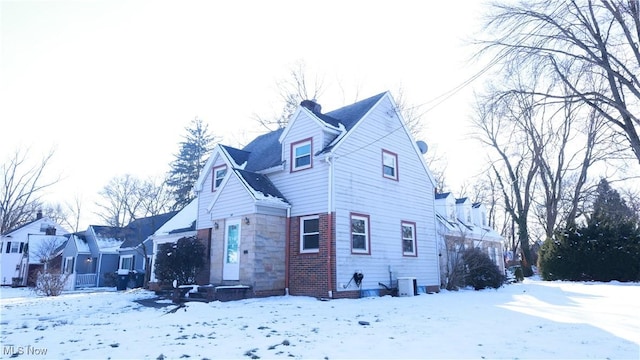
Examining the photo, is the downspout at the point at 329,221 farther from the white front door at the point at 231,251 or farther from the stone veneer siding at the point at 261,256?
the white front door at the point at 231,251

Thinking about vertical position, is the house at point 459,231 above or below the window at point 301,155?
below

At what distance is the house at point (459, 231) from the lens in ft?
64.0

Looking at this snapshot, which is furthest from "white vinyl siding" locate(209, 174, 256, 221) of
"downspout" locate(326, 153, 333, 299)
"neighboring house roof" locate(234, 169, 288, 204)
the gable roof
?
"downspout" locate(326, 153, 333, 299)

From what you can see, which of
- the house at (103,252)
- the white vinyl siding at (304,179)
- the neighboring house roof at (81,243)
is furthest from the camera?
the neighboring house roof at (81,243)

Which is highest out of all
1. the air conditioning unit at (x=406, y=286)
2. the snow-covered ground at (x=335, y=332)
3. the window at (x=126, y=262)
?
the window at (x=126, y=262)

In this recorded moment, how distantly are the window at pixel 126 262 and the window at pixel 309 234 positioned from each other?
2178 centimetres

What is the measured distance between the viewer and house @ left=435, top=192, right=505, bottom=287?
Answer: 19500 mm

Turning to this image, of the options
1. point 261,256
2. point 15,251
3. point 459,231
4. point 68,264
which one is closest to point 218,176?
point 261,256

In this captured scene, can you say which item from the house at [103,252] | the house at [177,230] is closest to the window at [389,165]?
the house at [177,230]

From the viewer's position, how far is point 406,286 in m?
15.0

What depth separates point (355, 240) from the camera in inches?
567

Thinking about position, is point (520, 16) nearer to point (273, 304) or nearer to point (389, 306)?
point (389, 306)

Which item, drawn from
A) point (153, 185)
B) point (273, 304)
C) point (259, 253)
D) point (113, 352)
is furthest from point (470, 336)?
point (153, 185)

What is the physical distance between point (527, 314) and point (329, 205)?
6.77m
